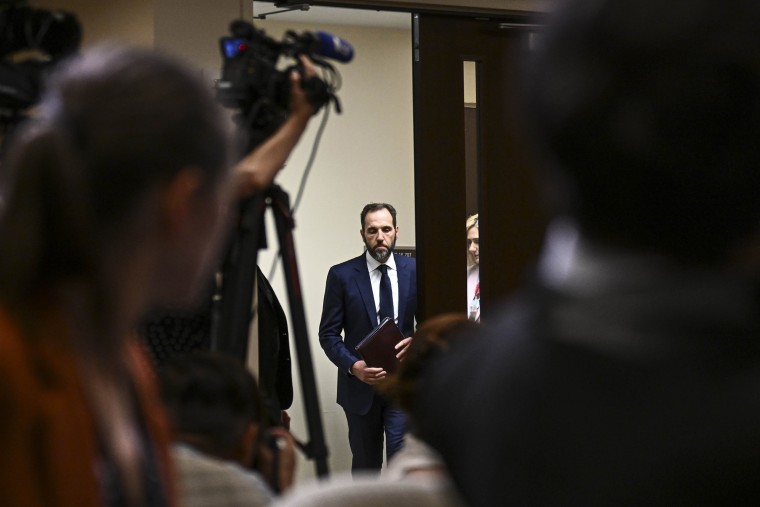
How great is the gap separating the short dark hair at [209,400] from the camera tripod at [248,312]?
64cm

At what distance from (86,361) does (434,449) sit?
0.33 meters

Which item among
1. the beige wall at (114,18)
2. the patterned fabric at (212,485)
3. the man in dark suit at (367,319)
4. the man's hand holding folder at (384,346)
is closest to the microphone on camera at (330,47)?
the patterned fabric at (212,485)

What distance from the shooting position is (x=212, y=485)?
4.94 ft

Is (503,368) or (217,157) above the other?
(217,157)

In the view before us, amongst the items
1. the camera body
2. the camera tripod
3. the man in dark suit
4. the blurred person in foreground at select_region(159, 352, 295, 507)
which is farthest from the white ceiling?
the blurred person in foreground at select_region(159, 352, 295, 507)

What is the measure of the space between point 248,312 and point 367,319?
147 inches

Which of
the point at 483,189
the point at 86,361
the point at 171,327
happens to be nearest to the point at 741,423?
the point at 86,361

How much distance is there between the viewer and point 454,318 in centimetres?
251

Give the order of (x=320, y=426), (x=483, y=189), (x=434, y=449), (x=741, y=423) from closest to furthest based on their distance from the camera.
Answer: (x=741, y=423), (x=434, y=449), (x=320, y=426), (x=483, y=189)

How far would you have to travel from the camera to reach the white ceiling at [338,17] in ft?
23.9

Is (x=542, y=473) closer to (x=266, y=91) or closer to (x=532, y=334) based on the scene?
(x=532, y=334)

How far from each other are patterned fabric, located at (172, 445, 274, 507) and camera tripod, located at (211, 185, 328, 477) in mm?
1093

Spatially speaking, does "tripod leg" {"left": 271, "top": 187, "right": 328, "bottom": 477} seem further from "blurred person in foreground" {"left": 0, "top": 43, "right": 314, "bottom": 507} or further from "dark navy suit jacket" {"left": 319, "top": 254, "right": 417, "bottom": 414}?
"dark navy suit jacket" {"left": 319, "top": 254, "right": 417, "bottom": 414}

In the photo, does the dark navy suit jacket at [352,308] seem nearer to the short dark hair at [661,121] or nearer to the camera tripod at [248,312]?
the camera tripod at [248,312]
